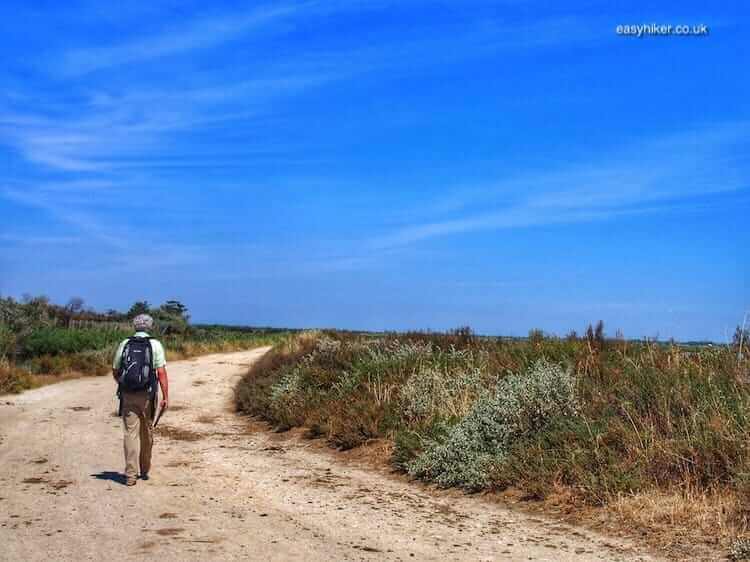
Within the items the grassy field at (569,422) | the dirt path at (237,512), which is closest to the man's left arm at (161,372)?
the dirt path at (237,512)

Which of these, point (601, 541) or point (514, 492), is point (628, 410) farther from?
point (601, 541)

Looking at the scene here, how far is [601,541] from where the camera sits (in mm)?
7664

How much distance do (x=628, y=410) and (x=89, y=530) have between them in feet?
22.1

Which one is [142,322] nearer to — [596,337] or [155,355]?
[155,355]

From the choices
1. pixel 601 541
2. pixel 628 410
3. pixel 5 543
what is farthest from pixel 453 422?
pixel 5 543

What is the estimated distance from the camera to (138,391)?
402 inches

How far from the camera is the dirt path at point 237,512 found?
7.14 meters

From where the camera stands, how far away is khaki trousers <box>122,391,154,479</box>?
33.3 feet

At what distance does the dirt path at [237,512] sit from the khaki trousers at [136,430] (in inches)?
11.0

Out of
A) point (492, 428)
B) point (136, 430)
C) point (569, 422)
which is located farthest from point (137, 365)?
point (569, 422)

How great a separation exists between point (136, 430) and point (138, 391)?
58 centimetres

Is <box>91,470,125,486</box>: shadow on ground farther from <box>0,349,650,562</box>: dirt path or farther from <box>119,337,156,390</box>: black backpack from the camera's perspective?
<box>119,337,156,390</box>: black backpack

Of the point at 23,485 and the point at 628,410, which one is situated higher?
the point at 628,410

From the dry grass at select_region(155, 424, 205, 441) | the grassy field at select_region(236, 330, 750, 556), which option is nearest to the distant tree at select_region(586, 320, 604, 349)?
the grassy field at select_region(236, 330, 750, 556)
